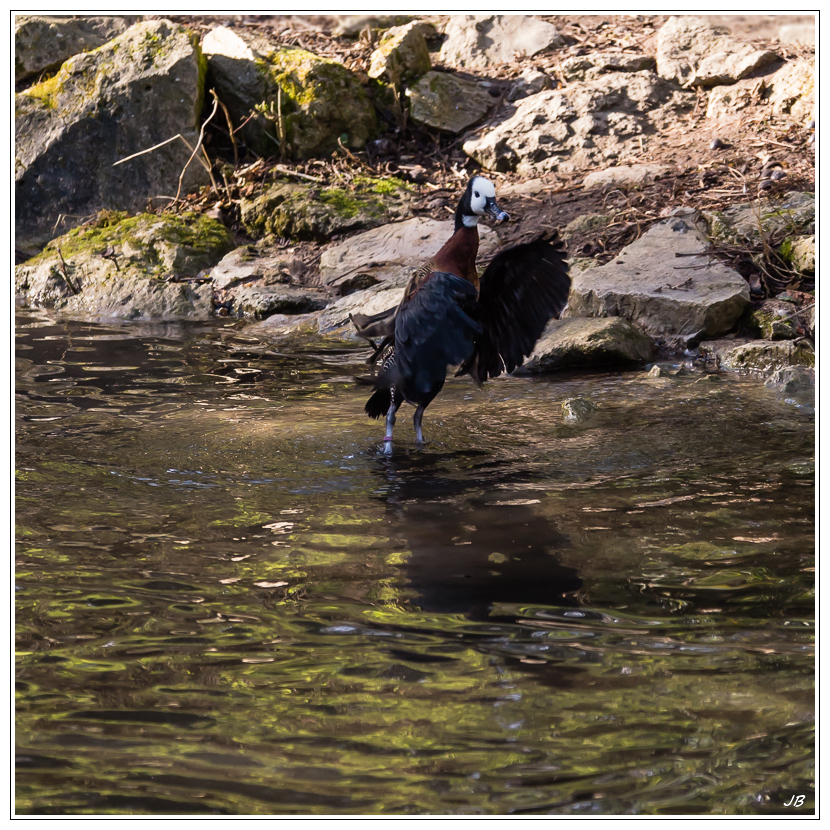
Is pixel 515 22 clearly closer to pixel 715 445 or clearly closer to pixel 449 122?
pixel 449 122

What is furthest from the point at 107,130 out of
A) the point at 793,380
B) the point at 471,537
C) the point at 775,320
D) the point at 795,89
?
the point at 471,537

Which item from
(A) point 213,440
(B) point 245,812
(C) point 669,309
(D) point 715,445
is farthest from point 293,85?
(B) point 245,812

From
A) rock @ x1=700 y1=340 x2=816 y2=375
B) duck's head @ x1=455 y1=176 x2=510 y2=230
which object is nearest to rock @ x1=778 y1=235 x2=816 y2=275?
rock @ x1=700 y1=340 x2=816 y2=375

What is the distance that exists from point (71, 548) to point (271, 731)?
5.04 feet

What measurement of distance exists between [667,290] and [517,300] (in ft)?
7.61

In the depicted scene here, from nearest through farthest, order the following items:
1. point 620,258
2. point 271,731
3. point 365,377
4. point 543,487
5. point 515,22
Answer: point 271,731 → point 543,487 → point 365,377 → point 620,258 → point 515,22

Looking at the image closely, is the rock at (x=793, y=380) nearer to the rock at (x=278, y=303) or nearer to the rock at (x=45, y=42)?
the rock at (x=278, y=303)

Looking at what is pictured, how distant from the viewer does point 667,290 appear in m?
6.72

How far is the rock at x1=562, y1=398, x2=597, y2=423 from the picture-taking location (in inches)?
203

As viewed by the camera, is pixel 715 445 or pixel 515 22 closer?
pixel 715 445

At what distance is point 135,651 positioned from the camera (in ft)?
8.91

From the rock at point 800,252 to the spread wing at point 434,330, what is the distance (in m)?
3.37

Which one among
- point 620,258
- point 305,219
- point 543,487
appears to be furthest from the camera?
point 305,219

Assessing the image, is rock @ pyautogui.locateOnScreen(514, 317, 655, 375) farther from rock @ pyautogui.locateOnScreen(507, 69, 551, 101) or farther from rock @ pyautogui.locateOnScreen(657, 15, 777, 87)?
rock @ pyautogui.locateOnScreen(507, 69, 551, 101)
